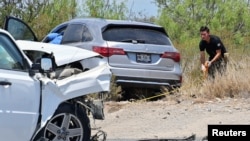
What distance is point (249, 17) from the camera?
1457 inches

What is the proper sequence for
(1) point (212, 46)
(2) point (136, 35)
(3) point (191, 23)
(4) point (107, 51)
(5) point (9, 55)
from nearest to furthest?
1. (5) point (9, 55)
2. (4) point (107, 51)
3. (2) point (136, 35)
4. (1) point (212, 46)
5. (3) point (191, 23)

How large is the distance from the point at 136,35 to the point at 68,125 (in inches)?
210

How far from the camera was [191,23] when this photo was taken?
36656mm

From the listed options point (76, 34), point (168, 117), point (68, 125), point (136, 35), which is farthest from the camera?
point (76, 34)

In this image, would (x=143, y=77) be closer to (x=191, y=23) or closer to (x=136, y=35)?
(x=136, y=35)

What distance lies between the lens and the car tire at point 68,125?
9055 mm

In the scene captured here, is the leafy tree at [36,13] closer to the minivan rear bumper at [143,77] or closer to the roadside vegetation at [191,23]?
the roadside vegetation at [191,23]

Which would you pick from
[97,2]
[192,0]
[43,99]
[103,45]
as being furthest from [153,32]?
[192,0]

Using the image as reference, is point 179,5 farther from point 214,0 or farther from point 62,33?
point 62,33

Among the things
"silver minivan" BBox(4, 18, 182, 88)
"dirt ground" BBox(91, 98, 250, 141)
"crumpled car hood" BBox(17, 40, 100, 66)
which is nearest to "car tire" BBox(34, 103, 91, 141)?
"crumpled car hood" BBox(17, 40, 100, 66)

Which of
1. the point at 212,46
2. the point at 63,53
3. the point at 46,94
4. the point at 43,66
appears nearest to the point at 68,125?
the point at 46,94

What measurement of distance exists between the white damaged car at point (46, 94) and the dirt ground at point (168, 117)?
192cm

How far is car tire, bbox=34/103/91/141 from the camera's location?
9.05m

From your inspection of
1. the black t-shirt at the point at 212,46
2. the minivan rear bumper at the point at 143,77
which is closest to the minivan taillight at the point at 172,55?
the minivan rear bumper at the point at 143,77
